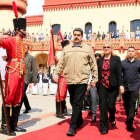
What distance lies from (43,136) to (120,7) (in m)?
29.9

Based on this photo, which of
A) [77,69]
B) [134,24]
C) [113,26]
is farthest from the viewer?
[113,26]

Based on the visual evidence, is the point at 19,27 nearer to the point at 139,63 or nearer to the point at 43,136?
the point at 43,136

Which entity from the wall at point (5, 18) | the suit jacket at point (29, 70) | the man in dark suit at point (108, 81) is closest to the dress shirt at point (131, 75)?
the man in dark suit at point (108, 81)

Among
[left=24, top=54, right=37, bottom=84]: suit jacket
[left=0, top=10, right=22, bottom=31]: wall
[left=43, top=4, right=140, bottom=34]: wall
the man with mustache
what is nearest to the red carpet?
the man with mustache

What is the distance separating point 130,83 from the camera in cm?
514

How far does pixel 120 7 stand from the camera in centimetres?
3142

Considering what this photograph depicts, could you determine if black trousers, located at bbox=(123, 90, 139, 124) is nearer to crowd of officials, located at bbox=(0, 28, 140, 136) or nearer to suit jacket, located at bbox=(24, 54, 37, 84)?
crowd of officials, located at bbox=(0, 28, 140, 136)

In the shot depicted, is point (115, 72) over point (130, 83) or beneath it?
over

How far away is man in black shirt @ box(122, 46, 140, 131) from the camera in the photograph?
200 inches

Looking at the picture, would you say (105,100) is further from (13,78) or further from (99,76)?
(13,78)

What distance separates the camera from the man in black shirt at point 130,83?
16.6ft

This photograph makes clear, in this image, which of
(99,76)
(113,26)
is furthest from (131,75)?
(113,26)

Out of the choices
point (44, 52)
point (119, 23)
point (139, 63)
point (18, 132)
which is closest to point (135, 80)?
point (139, 63)

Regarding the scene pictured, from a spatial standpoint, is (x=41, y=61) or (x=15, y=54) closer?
(x=15, y=54)
